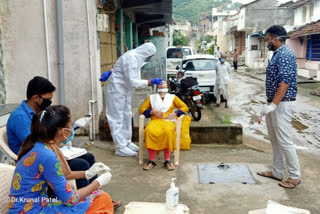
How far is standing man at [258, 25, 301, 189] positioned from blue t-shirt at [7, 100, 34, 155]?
271cm

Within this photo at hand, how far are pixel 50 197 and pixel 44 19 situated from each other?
12.6ft

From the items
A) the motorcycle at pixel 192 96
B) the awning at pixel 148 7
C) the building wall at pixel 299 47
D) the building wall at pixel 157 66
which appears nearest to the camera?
the motorcycle at pixel 192 96

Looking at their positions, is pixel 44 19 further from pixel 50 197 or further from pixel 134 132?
pixel 50 197

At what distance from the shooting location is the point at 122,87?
218 inches

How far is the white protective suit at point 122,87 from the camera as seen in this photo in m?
5.34

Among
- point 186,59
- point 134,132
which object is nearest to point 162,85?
point 134,132

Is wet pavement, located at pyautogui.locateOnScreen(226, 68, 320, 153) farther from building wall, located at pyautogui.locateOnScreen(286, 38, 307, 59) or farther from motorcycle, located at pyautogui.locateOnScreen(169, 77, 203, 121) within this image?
building wall, located at pyautogui.locateOnScreen(286, 38, 307, 59)

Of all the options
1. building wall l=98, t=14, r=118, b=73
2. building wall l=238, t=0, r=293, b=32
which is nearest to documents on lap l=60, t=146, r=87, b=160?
building wall l=98, t=14, r=118, b=73

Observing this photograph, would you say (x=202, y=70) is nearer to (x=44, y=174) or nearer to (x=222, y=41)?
(x=44, y=174)

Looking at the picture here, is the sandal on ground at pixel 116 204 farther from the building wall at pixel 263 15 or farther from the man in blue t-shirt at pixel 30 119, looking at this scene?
the building wall at pixel 263 15

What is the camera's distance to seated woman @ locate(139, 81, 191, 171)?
487cm

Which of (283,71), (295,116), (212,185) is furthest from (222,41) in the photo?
(212,185)

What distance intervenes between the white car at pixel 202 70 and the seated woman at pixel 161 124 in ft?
20.0

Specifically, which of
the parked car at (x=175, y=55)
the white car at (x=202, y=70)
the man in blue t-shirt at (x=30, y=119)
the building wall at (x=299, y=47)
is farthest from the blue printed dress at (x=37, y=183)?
the building wall at (x=299, y=47)
